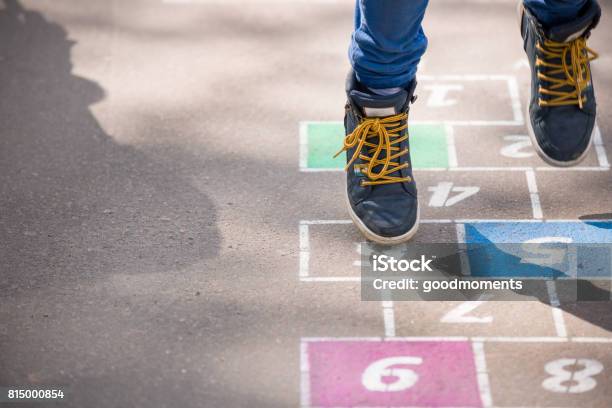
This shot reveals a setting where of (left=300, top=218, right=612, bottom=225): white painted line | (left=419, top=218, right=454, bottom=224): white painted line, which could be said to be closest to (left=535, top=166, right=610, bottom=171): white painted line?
(left=300, top=218, right=612, bottom=225): white painted line

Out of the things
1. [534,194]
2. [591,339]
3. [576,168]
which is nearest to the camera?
[591,339]

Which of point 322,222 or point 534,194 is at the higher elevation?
point 534,194

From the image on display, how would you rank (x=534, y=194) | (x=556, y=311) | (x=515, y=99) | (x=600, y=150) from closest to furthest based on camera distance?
(x=556, y=311) → (x=534, y=194) → (x=600, y=150) → (x=515, y=99)

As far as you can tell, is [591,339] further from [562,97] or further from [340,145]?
[340,145]

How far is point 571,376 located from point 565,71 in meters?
1.24

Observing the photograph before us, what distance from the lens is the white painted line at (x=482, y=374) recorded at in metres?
2.95

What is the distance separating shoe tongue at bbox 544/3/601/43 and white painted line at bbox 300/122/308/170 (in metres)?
1.07

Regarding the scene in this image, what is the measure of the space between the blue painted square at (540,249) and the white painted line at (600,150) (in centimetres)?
40

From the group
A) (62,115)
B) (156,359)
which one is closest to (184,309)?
(156,359)

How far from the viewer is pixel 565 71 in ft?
12.1

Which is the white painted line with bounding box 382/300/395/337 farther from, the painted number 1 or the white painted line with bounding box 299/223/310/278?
the painted number 1

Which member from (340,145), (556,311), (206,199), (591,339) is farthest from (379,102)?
(591,339)

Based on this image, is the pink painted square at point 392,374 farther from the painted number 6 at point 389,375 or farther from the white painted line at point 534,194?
the white painted line at point 534,194

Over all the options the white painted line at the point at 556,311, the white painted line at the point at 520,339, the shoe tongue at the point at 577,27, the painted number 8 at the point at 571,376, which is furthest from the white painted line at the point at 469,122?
the painted number 8 at the point at 571,376
